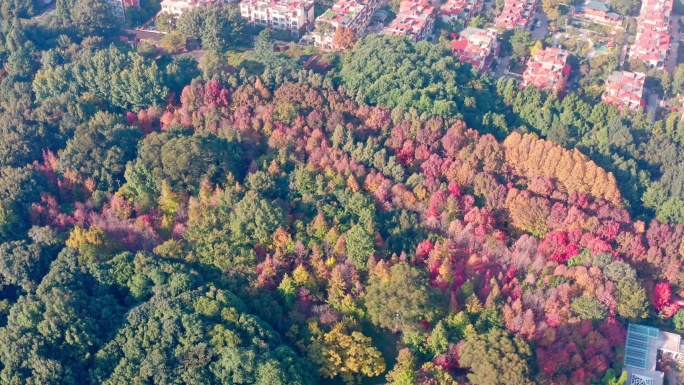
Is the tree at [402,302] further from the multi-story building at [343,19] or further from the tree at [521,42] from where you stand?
the tree at [521,42]

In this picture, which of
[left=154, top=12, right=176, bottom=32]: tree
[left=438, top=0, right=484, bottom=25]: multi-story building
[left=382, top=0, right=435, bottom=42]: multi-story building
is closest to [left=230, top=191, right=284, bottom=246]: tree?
[left=382, top=0, right=435, bottom=42]: multi-story building

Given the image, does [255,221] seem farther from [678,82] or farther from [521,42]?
[678,82]

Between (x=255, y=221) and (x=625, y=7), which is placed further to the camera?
(x=625, y=7)

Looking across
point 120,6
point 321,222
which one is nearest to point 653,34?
Result: point 321,222

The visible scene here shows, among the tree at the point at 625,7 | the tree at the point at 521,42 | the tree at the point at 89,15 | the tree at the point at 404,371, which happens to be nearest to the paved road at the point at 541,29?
the tree at the point at 521,42

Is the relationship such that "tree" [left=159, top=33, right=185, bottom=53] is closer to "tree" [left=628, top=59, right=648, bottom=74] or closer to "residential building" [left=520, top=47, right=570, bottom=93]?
"residential building" [left=520, top=47, right=570, bottom=93]
